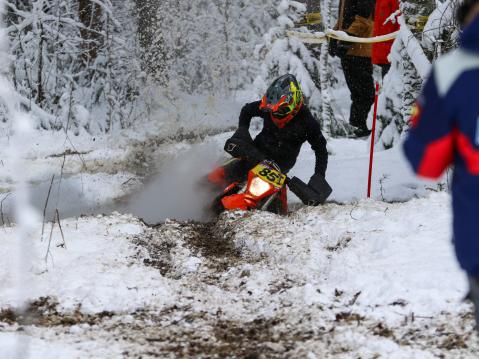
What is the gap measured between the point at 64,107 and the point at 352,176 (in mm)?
8919

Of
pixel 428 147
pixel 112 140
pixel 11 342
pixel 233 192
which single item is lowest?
pixel 112 140

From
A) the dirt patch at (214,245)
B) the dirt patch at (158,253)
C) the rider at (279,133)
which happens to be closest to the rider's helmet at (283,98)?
the rider at (279,133)

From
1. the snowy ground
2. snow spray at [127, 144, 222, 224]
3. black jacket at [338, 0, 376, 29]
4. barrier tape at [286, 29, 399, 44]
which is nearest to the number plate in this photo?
the snowy ground

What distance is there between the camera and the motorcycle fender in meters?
7.29

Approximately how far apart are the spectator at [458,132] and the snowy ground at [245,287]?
54.9 inches

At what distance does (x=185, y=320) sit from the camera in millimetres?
4133

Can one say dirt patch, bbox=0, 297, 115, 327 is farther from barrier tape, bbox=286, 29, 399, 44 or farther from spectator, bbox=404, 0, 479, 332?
barrier tape, bbox=286, 29, 399, 44

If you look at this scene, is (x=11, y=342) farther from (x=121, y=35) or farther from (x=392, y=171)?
(x=121, y=35)

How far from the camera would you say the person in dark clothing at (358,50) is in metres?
12.1

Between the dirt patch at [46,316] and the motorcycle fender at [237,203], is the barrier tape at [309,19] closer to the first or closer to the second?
the motorcycle fender at [237,203]

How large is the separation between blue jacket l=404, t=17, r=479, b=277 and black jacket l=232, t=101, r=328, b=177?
18.9 feet

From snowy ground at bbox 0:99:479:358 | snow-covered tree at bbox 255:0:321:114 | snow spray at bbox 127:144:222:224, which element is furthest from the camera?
snow-covered tree at bbox 255:0:321:114

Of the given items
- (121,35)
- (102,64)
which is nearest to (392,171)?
(102,64)

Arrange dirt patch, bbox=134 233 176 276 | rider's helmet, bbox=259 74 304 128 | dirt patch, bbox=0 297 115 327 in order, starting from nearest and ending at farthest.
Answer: dirt patch, bbox=0 297 115 327
dirt patch, bbox=134 233 176 276
rider's helmet, bbox=259 74 304 128
